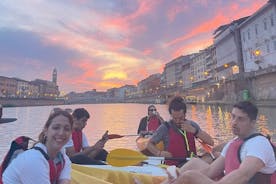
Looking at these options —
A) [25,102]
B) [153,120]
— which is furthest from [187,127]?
[25,102]

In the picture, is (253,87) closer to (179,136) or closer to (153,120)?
(153,120)

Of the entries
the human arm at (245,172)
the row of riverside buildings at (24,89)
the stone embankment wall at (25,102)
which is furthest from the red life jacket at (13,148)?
the row of riverside buildings at (24,89)

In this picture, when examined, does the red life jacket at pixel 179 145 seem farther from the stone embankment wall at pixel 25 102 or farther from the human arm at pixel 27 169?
the stone embankment wall at pixel 25 102

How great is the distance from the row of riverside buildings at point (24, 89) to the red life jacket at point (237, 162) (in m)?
119

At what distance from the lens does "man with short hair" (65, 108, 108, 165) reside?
18.2ft

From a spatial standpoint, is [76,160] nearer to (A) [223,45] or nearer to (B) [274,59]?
(B) [274,59]

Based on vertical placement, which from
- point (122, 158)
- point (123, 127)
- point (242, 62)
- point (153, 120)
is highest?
point (242, 62)

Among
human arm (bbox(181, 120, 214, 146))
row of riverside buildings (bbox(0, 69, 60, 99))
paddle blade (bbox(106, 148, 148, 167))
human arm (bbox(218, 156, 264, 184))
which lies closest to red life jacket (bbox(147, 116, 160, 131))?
human arm (bbox(181, 120, 214, 146))

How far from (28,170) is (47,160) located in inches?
7.4

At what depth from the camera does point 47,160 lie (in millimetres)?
2318

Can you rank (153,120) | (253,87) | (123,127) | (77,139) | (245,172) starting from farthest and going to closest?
(253,87) → (123,127) → (153,120) → (77,139) → (245,172)

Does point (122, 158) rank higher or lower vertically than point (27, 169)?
lower

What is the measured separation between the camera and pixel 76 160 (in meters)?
5.54

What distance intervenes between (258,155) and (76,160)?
3832mm
